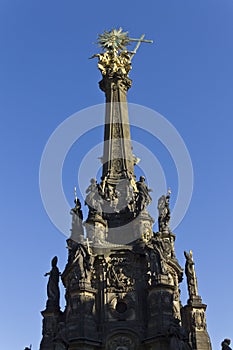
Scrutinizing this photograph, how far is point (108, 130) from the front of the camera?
3528 cm

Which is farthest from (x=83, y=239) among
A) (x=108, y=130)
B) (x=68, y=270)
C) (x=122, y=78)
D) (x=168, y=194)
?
(x=122, y=78)

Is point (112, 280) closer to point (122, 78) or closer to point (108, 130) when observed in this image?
point (108, 130)

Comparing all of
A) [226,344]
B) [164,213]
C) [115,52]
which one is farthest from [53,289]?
[115,52]

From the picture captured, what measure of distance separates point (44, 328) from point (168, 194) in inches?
407

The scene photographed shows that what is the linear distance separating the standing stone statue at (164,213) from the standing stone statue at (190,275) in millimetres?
2116

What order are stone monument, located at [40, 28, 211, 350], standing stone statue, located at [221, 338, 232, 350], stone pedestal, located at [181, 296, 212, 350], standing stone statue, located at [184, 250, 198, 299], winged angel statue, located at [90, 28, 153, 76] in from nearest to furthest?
1. standing stone statue, located at [221, 338, 232, 350]
2. stone monument, located at [40, 28, 211, 350]
3. stone pedestal, located at [181, 296, 212, 350]
4. standing stone statue, located at [184, 250, 198, 299]
5. winged angel statue, located at [90, 28, 153, 76]

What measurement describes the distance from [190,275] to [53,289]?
7663mm

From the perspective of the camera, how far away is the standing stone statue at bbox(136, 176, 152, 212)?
96.9 feet

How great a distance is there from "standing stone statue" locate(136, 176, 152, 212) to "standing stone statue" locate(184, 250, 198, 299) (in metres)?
3.83

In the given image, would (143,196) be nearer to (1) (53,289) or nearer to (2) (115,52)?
(1) (53,289)

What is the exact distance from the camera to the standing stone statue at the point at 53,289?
28.2m

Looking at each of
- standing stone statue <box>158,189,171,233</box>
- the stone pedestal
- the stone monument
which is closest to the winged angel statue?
the stone monument

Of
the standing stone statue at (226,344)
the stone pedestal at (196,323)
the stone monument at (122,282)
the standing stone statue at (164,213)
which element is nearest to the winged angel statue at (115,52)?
the stone monument at (122,282)

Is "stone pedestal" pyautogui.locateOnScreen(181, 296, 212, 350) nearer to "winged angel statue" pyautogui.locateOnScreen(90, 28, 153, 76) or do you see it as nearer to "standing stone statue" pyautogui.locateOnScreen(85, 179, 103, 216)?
"standing stone statue" pyautogui.locateOnScreen(85, 179, 103, 216)
